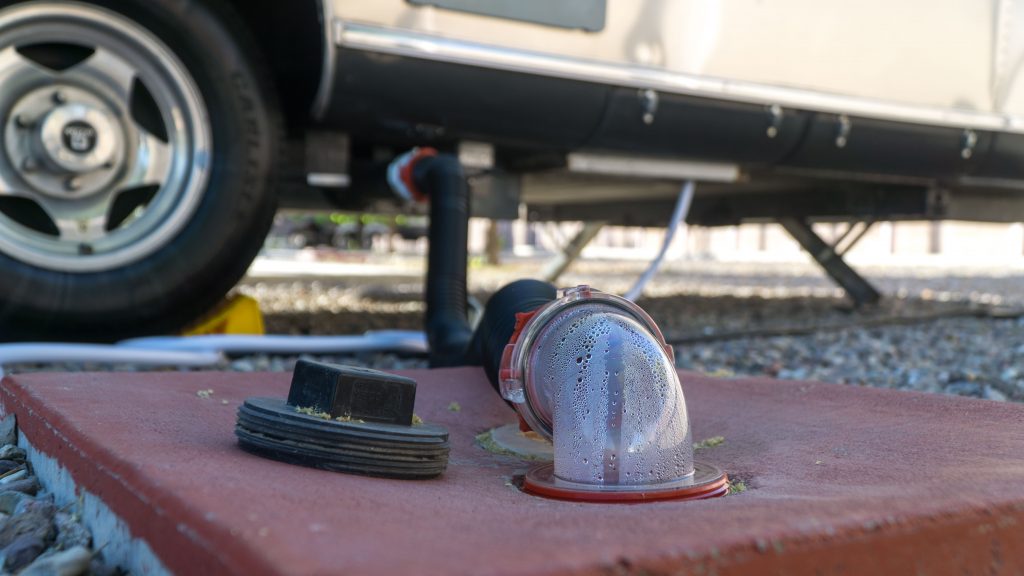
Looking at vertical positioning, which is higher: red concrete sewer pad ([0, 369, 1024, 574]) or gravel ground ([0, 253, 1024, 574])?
red concrete sewer pad ([0, 369, 1024, 574])

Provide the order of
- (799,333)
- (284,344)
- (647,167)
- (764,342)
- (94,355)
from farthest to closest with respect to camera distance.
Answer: (799,333) → (764,342) → (647,167) → (284,344) → (94,355)

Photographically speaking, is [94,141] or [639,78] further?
[639,78]

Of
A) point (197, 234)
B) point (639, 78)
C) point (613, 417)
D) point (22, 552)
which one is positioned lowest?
point (22, 552)

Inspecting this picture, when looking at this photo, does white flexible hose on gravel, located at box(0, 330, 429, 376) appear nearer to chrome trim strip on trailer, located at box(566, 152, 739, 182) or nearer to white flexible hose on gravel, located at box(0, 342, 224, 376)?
white flexible hose on gravel, located at box(0, 342, 224, 376)

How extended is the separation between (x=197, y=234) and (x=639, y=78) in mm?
1566

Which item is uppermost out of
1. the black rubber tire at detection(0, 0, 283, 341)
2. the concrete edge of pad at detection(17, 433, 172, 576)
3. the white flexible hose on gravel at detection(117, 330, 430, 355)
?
the black rubber tire at detection(0, 0, 283, 341)

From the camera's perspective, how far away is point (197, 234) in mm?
2631

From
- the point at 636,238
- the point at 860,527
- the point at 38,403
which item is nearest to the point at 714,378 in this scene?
the point at 860,527

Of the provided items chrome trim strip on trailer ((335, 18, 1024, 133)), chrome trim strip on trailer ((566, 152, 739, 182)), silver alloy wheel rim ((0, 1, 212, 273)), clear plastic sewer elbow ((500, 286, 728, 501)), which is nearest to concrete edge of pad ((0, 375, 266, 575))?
clear plastic sewer elbow ((500, 286, 728, 501))

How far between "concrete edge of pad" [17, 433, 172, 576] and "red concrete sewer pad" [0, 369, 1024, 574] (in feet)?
Result: 0.06

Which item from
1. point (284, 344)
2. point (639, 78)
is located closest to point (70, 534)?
point (284, 344)

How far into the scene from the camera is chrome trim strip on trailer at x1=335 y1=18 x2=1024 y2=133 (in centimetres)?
286

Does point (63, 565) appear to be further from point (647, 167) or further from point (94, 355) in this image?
point (647, 167)

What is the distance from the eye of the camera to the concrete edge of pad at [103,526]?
3.44ft
